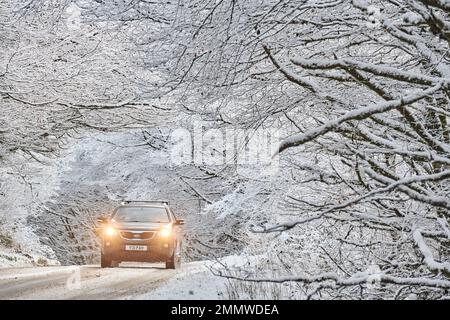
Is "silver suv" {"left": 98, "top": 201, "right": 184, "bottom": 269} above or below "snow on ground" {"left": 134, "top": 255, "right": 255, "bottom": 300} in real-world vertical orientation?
above

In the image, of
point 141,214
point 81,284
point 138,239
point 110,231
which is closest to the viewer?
point 81,284

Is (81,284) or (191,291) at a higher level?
(81,284)

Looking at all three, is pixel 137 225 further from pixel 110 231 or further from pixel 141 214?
pixel 141 214

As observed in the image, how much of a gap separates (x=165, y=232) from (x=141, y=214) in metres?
1.13

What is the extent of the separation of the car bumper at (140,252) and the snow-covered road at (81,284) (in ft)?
1.99

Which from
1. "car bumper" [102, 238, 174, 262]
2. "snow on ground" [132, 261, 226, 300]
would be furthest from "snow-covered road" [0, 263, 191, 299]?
"car bumper" [102, 238, 174, 262]

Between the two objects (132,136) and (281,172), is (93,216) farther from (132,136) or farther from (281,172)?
(281,172)

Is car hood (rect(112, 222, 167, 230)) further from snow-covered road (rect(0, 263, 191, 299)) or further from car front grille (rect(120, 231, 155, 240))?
snow-covered road (rect(0, 263, 191, 299))

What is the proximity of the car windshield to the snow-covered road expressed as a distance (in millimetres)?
1636

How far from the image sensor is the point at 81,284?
12172mm

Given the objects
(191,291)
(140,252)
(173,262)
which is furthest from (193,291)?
(173,262)

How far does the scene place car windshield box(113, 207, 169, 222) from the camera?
1711cm

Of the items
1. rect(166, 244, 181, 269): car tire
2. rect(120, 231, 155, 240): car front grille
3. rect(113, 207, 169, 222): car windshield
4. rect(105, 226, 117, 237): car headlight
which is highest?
rect(113, 207, 169, 222): car windshield

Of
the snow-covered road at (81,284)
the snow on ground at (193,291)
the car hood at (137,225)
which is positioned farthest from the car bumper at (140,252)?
the snow on ground at (193,291)
